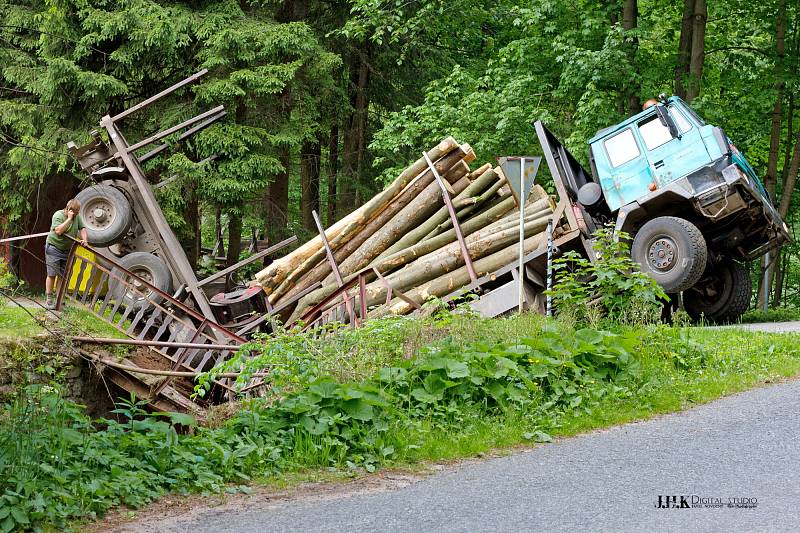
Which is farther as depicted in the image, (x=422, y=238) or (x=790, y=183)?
(x=790, y=183)

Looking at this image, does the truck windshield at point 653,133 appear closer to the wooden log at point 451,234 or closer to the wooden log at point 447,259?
the wooden log at point 447,259

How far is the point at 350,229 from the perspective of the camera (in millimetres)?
14867

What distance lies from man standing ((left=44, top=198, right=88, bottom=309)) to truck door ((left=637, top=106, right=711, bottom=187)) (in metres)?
8.78

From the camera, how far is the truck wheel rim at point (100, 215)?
14.7m

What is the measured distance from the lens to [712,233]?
1443 cm

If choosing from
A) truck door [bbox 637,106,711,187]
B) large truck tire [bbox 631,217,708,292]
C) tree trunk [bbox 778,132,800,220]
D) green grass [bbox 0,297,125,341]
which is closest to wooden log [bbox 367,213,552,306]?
large truck tire [bbox 631,217,708,292]

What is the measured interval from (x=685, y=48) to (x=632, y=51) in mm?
1973

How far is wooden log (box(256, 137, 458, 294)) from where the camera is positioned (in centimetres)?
1462

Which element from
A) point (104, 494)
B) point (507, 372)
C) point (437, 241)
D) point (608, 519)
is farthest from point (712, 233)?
point (104, 494)

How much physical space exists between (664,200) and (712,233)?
1304 millimetres

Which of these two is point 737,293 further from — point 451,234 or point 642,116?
point 451,234

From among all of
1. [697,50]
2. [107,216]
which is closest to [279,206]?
[107,216]

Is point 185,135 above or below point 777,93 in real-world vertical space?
below

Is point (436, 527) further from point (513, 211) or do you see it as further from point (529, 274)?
point (513, 211)
